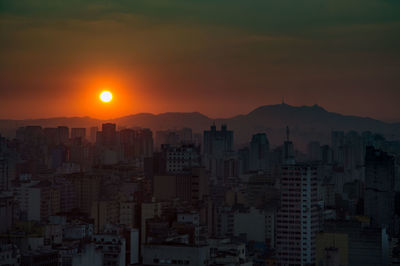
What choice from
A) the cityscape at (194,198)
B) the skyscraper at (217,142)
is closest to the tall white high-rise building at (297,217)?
the cityscape at (194,198)

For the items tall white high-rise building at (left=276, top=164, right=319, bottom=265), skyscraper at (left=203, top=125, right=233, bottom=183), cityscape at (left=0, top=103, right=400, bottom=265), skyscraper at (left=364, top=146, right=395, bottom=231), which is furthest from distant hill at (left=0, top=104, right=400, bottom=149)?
tall white high-rise building at (left=276, top=164, right=319, bottom=265)

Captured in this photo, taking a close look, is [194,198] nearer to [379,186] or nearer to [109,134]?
[109,134]

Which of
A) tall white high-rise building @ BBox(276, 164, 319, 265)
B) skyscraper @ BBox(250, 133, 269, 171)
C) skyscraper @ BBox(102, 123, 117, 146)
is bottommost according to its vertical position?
tall white high-rise building @ BBox(276, 164, 319, 265)

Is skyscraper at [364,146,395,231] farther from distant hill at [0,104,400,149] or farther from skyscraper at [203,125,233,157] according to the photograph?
skyscraper at [203,125,233,157]

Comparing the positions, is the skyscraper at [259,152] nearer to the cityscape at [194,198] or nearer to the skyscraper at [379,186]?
the cityscape at [194,198]

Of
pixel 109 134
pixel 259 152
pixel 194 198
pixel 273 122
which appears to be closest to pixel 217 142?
pixel 259 152

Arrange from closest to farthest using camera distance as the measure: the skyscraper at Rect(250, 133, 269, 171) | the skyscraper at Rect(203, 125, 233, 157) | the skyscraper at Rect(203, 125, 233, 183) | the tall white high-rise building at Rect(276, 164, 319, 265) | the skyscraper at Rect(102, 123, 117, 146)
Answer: the tall white high-rise building at Rect(276, 164, 319, 265), the skyscraper at Rect(102, 123, 117, 146), the skyscraper at Rect(203, 125, 233, 157), the skyscraper at Rect(250, 133, 269, 171), the skyscraper at Rect(203, 125, 233, 183)

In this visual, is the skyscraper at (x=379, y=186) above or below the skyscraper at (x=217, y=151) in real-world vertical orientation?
below

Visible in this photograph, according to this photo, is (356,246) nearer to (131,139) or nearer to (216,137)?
(216,137)

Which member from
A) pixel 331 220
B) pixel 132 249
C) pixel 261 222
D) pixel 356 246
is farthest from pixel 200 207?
pixel 132 249
